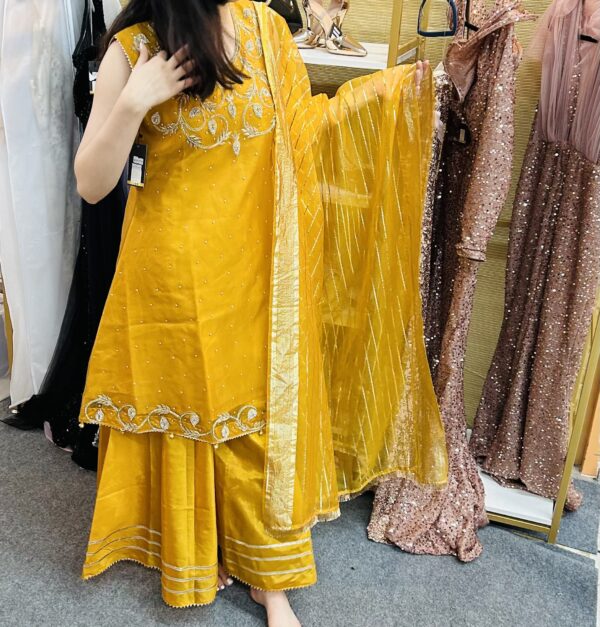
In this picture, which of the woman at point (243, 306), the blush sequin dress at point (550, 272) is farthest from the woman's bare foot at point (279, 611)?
the blush sequin dress at point (550, 272)

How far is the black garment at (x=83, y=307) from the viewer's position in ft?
5.59

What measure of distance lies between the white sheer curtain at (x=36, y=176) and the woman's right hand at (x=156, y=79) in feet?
2.63

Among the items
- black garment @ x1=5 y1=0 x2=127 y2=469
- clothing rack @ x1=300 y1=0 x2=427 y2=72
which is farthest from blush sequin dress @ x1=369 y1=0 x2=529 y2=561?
black garment @ x1=5 y1=0 x2=127 y2=469

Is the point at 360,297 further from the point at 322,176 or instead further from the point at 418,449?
the point at 418,449

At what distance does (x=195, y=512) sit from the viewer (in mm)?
1395

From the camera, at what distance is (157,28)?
1.04 metres

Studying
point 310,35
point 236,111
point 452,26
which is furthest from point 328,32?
point 236,111

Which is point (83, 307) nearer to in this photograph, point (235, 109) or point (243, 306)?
point (243, 306)

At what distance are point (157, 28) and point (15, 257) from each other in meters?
1.05

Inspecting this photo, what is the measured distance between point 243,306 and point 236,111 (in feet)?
1.18

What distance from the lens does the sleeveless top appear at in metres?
1.15

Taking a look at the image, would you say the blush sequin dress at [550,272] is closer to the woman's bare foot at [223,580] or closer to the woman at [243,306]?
the woman at [243,306]

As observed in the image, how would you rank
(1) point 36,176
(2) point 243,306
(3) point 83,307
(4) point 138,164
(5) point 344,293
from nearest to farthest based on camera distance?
1. (4) point 138,164
2. (2) point 243,306
3. (5) point 344,293
4. (1) point 36,176
5. (3) point 83,307

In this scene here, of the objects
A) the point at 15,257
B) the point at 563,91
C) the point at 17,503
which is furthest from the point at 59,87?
the point at 563,91
